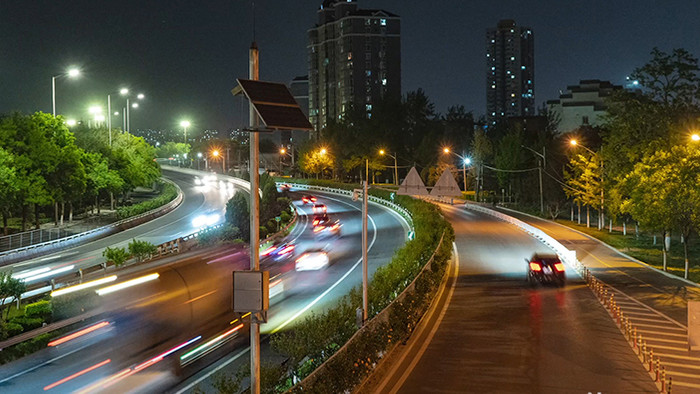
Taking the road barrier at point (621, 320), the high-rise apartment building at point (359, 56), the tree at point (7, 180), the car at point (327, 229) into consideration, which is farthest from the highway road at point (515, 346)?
the high-rise apartment building at point (359, 56)

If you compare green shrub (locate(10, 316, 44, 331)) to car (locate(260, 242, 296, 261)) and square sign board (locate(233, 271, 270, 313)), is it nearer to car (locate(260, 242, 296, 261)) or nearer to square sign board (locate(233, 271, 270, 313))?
square sign board (locate(233, 271, 270, 313))

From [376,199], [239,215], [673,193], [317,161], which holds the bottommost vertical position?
[239,215]

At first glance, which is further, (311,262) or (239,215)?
(239,215)

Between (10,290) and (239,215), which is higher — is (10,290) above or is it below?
below

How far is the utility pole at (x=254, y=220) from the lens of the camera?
403 inches

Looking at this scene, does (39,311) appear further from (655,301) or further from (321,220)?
(321,220)

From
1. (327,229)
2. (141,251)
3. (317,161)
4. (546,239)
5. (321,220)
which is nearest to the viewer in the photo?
(141,251)

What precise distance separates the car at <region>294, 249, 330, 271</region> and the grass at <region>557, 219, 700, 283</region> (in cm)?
2037

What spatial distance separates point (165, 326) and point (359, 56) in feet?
533

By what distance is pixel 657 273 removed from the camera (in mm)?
35438

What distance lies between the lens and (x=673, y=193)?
112 feet

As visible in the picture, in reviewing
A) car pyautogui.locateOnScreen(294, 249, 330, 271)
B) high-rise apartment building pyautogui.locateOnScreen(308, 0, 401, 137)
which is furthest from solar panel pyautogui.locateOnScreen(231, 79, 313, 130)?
high-rise apartment building pyautogui.locateOnScreen(308, 0, 401, 137)

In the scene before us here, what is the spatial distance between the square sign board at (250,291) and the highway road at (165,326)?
760 cm

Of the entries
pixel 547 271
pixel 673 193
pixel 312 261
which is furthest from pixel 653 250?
pixel 312 261
